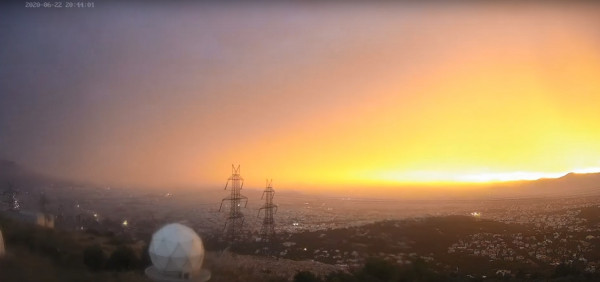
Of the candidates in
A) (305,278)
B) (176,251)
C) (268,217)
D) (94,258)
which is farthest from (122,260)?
(268,217)

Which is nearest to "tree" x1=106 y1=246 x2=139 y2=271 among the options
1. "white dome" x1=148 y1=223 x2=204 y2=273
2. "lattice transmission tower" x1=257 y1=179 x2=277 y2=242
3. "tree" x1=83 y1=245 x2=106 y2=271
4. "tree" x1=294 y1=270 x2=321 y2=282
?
"tree" x1=83 y1=245 x2=106 y2=271

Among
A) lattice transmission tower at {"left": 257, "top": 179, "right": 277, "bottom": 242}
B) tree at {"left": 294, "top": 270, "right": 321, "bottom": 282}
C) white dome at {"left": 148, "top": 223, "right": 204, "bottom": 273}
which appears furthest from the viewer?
lattice transmission tower at {"left": 257, "top": 179, "right": 277, "bottom": 242}

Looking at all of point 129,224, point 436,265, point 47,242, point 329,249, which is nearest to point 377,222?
point 329,249

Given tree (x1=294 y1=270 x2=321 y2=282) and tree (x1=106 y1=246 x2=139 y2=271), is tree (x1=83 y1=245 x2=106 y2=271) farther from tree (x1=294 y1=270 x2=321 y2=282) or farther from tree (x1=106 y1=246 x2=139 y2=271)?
tree (x1=294 y1=270 x2=321 y2=282)

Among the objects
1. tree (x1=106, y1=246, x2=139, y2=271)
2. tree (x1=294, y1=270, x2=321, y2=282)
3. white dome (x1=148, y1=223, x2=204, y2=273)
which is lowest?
tree (x1=294, y1=270, x2=321, y2=282)

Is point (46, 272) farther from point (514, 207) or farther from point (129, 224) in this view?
point (514, 207)

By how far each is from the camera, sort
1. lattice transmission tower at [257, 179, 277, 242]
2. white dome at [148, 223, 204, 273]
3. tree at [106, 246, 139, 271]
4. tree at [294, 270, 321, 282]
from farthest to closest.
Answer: lattice transmission tower at [257, 179, 277, 242]
tree at [106, 246, 139, 271]
tree at [294, 270, 321, 282]
white dome at [148, 223, 204, 273]
